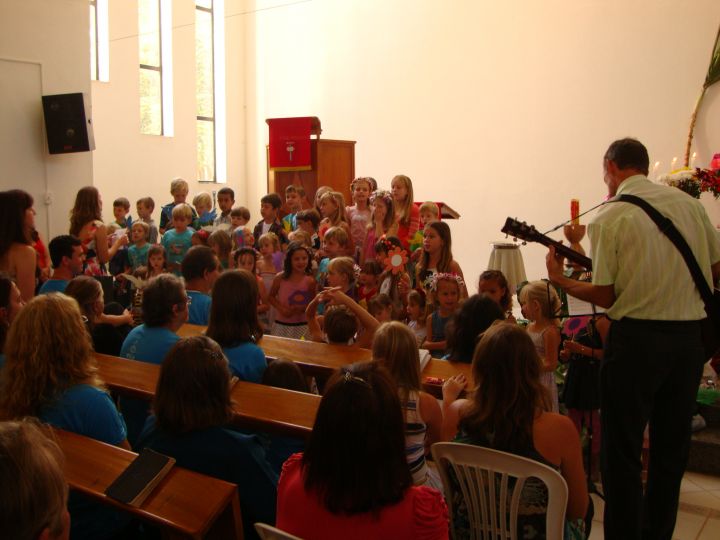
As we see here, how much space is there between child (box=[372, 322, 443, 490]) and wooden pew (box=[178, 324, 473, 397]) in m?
0.30

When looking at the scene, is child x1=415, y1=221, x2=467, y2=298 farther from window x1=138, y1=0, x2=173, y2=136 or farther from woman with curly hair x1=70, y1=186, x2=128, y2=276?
window x1=138, y1=0, x2=173, y2=136

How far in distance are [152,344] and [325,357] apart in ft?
2.50

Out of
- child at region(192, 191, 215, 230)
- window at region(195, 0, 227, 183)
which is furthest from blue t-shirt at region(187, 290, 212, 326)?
window at region(195, 0, 227, 183)

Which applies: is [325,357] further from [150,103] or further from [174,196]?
[150,103]

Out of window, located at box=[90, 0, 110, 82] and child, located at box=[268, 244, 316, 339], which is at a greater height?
window, located at box=[90, 0, 110, 82]

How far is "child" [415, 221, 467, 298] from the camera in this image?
436cm

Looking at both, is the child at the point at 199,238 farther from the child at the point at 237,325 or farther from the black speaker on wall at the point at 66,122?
the child at the point at 237,325

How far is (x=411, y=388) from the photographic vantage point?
7.35 ft

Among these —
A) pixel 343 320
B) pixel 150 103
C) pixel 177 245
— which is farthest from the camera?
pixel 150 103

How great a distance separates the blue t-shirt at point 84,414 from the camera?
83.4 inches

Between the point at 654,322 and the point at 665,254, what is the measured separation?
0.24m

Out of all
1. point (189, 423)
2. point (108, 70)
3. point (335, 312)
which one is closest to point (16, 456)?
point (189, 423)

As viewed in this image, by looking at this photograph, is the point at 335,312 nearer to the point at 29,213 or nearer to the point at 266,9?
the point at 29,213

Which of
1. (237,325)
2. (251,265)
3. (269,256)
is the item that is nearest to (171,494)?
→ (237,325)
